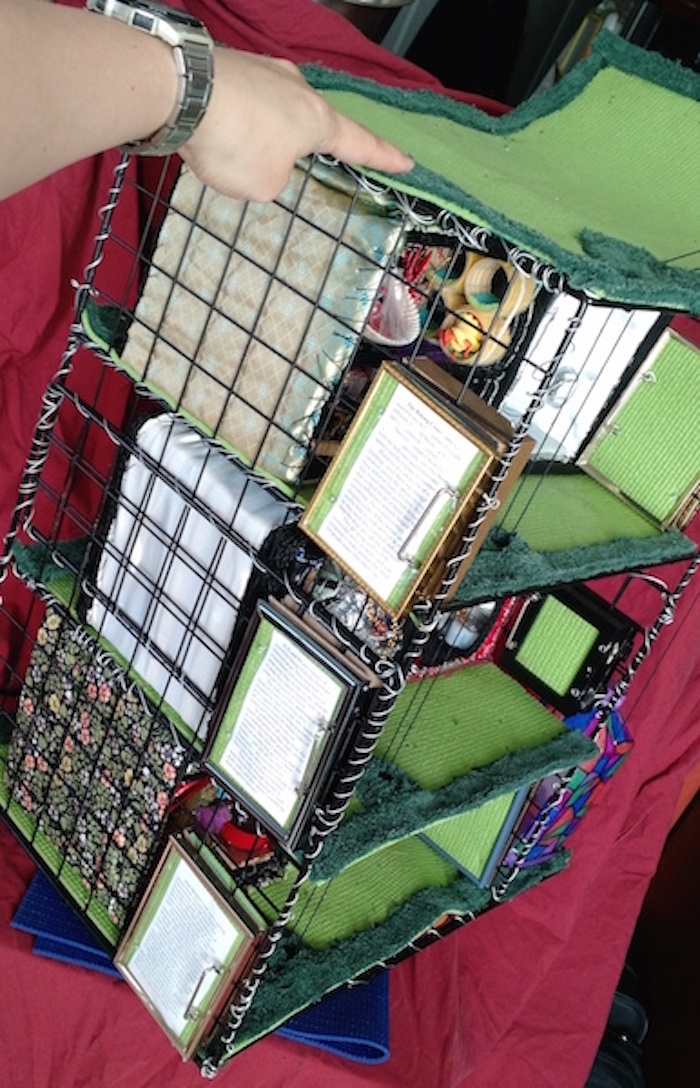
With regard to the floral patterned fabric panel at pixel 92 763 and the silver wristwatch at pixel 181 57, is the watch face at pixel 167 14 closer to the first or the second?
the silver wristwatch at pixel 181 57

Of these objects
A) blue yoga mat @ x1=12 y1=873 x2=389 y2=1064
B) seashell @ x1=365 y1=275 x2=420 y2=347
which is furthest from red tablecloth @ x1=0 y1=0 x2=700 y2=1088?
seashell @ x1=365 y1=275 x2=420 y2=347

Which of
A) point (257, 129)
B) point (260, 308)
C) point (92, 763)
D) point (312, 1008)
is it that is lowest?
point (312, 1008)

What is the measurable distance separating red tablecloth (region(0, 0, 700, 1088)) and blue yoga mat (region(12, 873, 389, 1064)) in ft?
0.05

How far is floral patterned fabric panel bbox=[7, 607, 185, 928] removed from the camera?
1175mm

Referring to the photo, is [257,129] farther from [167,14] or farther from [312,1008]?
[312,1008]

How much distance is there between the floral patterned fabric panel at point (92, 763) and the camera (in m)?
1.17

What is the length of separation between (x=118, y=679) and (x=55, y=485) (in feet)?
1.82

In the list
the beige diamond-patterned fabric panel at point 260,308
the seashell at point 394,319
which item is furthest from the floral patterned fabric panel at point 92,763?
the seashell at point 394,319

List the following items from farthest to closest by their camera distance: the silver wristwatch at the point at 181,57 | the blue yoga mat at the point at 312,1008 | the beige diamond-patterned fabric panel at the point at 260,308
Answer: the blue yoga mat at the point at 312,1008 < the beige diamond-patterned fabric panel at the point at 260,308 < the silver wristwatch at the point at 181,57

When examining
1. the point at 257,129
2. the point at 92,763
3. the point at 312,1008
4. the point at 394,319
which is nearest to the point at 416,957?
the point at 312,1008

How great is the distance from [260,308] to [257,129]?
0.23 m

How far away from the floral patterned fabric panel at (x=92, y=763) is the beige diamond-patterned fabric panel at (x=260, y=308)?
0.33 meters

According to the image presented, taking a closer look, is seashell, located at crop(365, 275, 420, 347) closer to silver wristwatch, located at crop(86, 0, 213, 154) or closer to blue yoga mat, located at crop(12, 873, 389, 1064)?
silver wristwatch, located at crop(86, 0, 213, 154)

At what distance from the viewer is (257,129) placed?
745 mm
